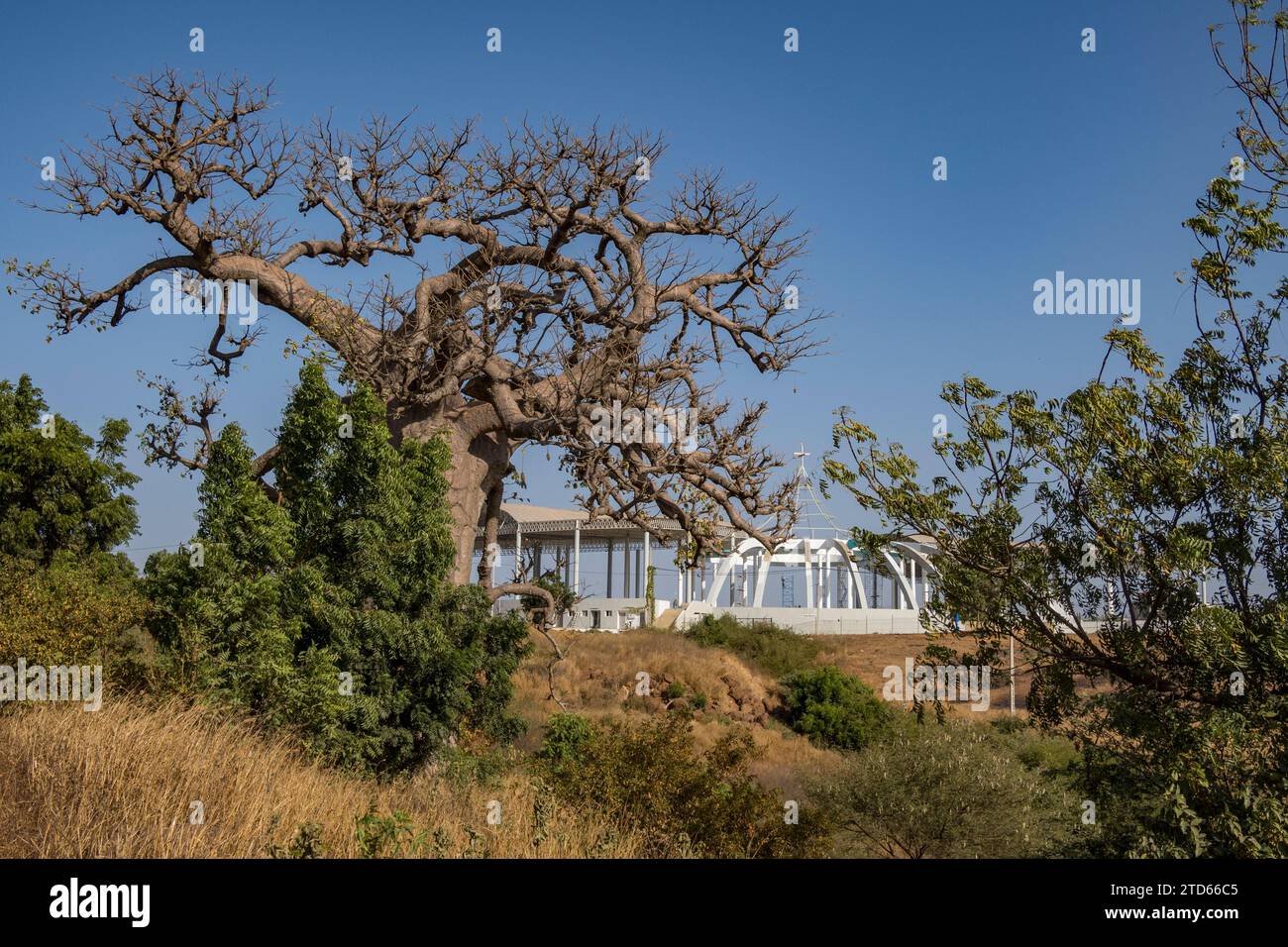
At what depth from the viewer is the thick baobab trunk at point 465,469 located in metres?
15.2

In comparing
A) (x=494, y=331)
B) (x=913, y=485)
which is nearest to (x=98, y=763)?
(x=913, y=485)

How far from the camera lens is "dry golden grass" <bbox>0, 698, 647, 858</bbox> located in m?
6.23

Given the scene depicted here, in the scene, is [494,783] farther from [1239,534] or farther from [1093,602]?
[1239,534]

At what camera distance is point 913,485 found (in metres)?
7.78

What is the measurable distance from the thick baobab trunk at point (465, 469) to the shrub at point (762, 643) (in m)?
20.8

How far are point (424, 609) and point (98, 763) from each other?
21.0 ft

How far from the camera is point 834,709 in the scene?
97.9ft

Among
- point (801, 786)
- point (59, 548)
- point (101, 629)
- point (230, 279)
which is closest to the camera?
point (101, 629)

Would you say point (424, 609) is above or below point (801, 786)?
above

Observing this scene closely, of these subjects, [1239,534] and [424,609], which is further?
[424,609]

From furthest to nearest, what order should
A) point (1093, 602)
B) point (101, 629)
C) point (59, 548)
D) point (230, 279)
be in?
point (59, 548) → point (230, 279) → point (101, 629) → point (1093, 602)

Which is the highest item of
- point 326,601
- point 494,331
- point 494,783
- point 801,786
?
point 494,331

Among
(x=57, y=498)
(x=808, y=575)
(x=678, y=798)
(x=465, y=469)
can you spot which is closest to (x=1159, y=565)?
(x=678, y=798)

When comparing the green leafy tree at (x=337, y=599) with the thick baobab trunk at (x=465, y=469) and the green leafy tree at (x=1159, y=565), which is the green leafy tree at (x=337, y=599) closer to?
the thick baobab trunk at (x=465, y=469)
